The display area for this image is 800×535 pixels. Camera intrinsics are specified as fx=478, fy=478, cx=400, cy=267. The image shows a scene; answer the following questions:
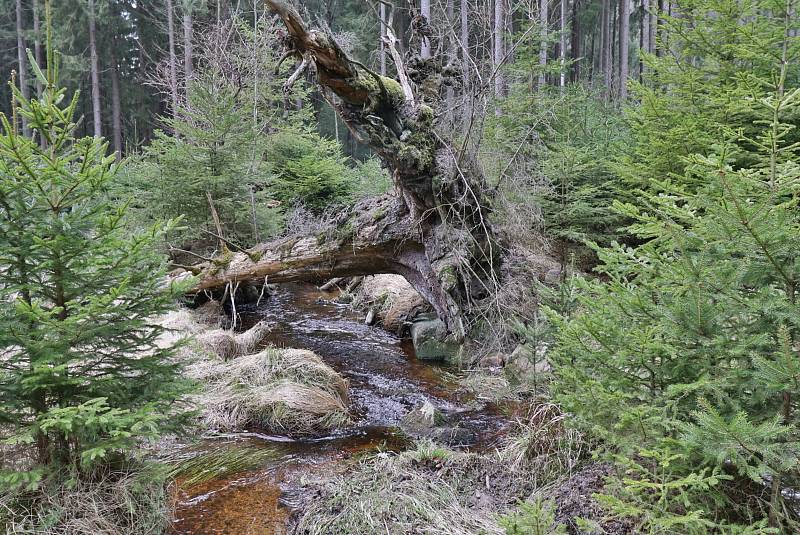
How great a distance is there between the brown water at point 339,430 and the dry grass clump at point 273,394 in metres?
0.18

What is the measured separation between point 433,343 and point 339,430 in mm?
2777

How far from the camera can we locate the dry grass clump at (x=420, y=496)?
10.2ft

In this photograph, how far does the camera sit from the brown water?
3.47 metres

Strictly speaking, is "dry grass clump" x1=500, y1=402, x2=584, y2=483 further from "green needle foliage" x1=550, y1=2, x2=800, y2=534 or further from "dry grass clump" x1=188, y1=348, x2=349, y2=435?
"dry grass clump" x1=188, y1=348, x2=349, y2=435

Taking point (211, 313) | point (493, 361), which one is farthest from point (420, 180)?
point (211, 313)

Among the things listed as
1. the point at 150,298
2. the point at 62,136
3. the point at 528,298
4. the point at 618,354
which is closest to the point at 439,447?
the point at 618,354

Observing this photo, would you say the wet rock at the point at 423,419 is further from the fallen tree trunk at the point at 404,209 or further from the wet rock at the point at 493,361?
the fallen tree trunk at the point at 404,209

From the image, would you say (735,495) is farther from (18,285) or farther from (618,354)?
(18,285)

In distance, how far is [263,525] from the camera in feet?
10.9

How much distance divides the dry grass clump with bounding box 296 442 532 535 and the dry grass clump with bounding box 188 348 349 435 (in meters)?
1.18

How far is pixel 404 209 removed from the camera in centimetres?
715

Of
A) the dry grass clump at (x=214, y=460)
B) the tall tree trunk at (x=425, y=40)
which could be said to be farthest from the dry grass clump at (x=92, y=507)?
the tall tree trunk at (x=425, y=40)

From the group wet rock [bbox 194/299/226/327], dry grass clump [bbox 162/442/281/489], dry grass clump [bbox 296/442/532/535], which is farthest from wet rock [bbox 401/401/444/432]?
wet rock [bbox 194/299/226/327]

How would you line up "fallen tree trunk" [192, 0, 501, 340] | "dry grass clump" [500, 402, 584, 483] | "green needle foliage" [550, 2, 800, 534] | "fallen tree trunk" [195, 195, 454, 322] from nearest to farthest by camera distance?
"green needle foliage" [550, 2, 800, 534] < "dry grass clump" [500, 402, 584, 483] < "fallen tree trunk" [192, 0, 501, 340] < "fallen tree trunk" [195, 195, 454, 322]
